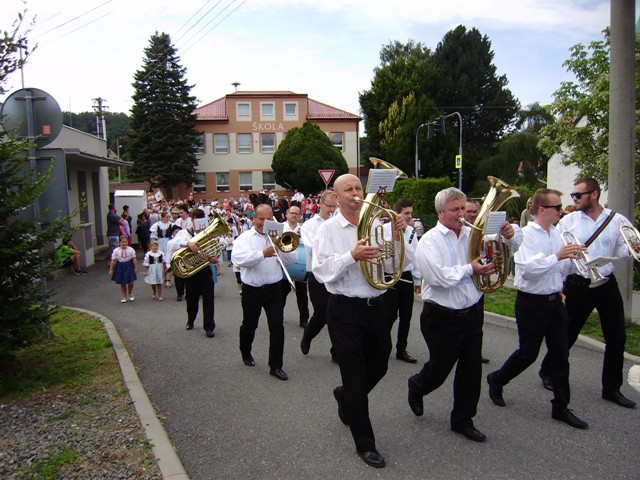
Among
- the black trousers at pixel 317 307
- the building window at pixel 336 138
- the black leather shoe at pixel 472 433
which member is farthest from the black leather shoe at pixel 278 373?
the building window at pixel 336 138

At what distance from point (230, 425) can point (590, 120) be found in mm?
12235

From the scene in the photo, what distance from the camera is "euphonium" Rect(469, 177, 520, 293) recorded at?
4.29 meters

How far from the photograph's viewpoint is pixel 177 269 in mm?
7953

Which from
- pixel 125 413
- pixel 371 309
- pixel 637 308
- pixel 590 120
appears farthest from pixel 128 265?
pixel 590 120

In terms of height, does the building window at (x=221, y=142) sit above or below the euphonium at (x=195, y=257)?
above

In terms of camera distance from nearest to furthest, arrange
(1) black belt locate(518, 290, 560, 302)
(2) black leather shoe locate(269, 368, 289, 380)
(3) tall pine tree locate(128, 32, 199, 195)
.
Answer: (1) black belt locate(518, 290, 560, 302), (2) black leather shoe locate(269, 368, 289, 380), (3) tall pine tree locate(128, 32, 199, 195)

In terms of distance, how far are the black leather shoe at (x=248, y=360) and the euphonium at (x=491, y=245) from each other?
3240 millimetres

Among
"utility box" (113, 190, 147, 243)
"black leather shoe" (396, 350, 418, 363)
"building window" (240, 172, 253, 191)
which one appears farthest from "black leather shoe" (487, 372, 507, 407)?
"building window" (240, 172, 253, 191)

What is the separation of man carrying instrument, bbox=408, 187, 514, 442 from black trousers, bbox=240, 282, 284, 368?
215 centimetres

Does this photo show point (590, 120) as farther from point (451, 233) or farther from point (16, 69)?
point (16, 69)

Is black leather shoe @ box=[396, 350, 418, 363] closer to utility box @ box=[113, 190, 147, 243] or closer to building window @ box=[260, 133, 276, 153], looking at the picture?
utility box @ box=[113, 190, 147, 243]

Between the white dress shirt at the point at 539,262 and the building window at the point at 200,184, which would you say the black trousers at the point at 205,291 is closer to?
the white dress shirt at the point at 539,262

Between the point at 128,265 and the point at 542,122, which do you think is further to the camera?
the point at 542,122

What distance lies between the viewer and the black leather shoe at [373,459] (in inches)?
154
